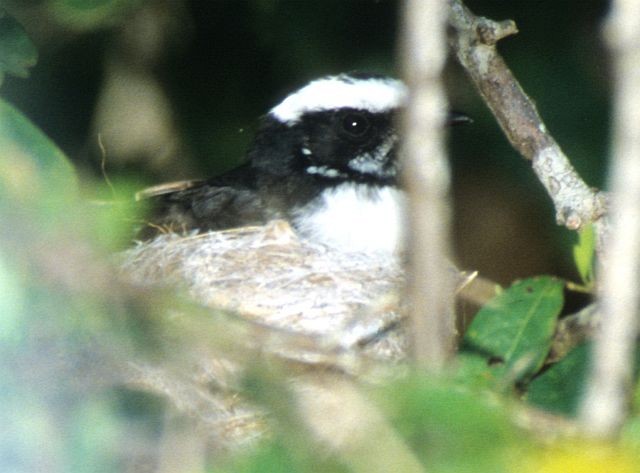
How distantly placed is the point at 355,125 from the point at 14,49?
126 centimetres

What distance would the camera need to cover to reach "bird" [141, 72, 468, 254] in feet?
11.8

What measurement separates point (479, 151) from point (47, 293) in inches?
115

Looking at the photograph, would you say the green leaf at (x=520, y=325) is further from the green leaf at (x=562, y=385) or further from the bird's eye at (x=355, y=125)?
the bird's eye at (x=355, y=125)

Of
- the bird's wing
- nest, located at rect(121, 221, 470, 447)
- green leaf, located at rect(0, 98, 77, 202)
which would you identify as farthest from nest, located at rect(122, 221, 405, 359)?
green leaf, located at rect(0, 98, 77, 202)

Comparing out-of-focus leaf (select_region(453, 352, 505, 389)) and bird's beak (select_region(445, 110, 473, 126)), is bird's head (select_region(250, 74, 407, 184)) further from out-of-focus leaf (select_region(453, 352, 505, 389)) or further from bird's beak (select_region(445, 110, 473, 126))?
out-of-focus leaf (select_region(453, 352, 505, 389))

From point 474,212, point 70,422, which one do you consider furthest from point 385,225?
point 70,422

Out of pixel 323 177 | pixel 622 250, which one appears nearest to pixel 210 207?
pixel 323 177

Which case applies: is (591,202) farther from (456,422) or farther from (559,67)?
(456,422)

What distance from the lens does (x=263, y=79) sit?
4.27 meters

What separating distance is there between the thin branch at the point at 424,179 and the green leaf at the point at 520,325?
1174mm

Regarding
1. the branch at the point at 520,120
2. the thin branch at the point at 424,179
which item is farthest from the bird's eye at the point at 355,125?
the thin branch at the point at 424,179

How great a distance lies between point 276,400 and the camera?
4.85ft

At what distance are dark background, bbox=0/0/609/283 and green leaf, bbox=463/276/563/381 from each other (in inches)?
50.1

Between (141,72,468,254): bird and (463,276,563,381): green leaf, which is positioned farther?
(141,72,468,254): bird
